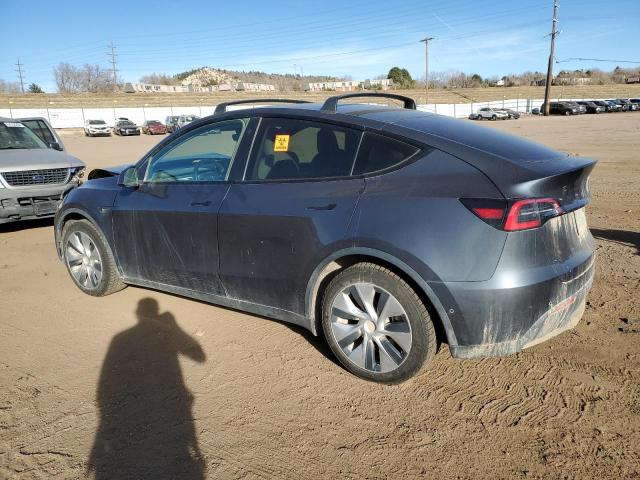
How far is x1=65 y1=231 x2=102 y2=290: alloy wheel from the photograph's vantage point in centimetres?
468

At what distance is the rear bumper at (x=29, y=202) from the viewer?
7105 mm

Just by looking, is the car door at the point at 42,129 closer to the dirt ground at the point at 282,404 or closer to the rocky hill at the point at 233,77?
the dirt ground at the point at 282,404

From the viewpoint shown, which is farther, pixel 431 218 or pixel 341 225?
pixel 341 225

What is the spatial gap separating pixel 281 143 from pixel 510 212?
166 cm

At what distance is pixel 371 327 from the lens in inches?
119

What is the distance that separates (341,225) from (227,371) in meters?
1.28

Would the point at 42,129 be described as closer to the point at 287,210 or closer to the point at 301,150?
the point at 301,150

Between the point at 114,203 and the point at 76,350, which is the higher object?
the point at 114,203

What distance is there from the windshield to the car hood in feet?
1.04

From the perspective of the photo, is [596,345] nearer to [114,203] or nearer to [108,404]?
[108,404]

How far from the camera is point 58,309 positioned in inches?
178

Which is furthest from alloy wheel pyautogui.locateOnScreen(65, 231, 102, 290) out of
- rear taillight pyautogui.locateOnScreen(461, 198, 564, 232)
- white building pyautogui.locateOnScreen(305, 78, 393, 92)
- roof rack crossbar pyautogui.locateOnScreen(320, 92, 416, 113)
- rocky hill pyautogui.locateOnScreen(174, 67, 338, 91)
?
rocky hill pyautogui.locateOnScreen(174, 67, 338, 91)

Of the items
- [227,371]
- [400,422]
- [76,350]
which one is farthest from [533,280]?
→ [76,350]

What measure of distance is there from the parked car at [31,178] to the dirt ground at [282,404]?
11.3ft
